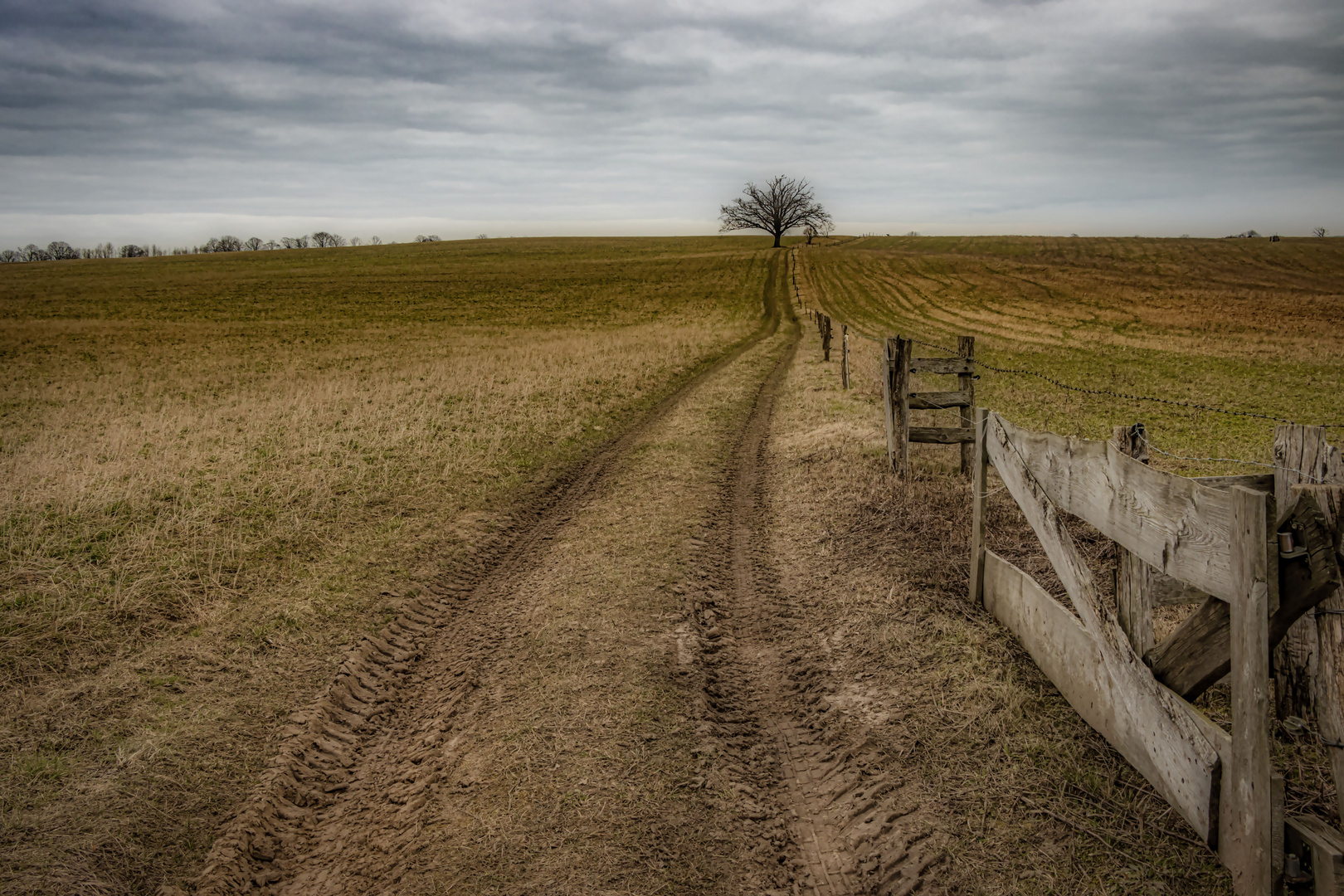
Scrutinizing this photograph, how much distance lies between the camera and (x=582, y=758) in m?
4.67

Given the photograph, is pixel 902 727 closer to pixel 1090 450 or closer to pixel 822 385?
pixel 1090 450

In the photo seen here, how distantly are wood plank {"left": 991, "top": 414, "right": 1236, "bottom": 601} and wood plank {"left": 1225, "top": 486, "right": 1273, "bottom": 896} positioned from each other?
10cm

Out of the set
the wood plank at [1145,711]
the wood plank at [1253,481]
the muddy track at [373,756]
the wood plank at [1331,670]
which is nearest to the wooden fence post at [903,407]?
the wood plank at [1145,711]

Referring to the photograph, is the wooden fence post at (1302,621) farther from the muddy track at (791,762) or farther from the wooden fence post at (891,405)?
the wooden fence post at (891,405)

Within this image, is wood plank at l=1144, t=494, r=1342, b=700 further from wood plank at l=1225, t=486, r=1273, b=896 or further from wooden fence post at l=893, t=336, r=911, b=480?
wooden fence post at l=893, t=336, r=911, b=480

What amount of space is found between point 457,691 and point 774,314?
3913 centimetres

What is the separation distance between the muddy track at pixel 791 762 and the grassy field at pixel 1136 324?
8231 mm

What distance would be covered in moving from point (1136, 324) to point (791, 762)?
38353mm

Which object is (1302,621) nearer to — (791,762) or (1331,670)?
(1331,670)

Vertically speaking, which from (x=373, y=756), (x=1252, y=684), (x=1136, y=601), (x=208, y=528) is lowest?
(x=373, y=756)

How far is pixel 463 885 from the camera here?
3777mm

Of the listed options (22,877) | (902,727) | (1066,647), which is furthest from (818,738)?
(22,877)

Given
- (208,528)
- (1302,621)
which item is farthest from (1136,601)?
(208,528)

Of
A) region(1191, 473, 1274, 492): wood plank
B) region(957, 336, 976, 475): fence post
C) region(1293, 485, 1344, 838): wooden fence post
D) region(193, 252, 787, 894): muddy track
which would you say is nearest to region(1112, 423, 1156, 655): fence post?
region(1191, 473, 1274, 492): wood plank
